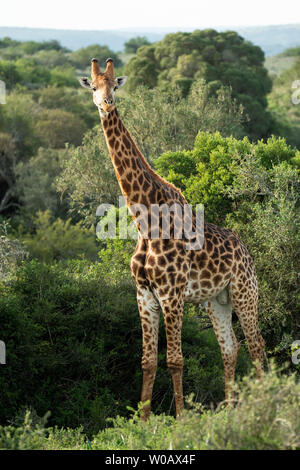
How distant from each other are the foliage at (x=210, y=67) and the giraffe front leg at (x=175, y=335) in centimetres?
2631

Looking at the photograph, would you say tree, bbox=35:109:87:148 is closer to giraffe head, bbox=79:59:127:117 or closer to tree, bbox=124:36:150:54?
giraffe head, bbox=79:59:127:117

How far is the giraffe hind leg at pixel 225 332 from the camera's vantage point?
981 centimetres

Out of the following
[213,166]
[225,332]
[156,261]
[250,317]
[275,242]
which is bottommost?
[225,332]

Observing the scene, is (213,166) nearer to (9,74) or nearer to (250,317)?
(250,317)

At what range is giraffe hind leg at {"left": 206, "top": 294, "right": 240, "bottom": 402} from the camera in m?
9.81

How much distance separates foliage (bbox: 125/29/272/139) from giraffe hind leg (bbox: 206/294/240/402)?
25.1 m

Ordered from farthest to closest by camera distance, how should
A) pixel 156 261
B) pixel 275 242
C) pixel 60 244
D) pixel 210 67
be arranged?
1. pixel 210 67
2. pixel 60 244
3. pixel 275 242
4. pixel 156 261

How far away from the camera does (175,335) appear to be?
8.77 meters

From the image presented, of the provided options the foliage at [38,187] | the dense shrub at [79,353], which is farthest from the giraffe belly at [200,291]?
the foliage at [38,187]

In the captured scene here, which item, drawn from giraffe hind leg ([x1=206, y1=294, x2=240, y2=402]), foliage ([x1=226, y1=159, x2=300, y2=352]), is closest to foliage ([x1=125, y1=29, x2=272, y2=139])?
foliage ([x1=226, y1=159, x2=300, y2=352])

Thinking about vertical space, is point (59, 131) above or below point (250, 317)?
below

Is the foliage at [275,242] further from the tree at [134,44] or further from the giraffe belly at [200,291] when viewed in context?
the tree at [134,44]

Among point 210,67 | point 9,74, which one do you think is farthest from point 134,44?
point 210,67

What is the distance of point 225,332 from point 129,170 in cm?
283
